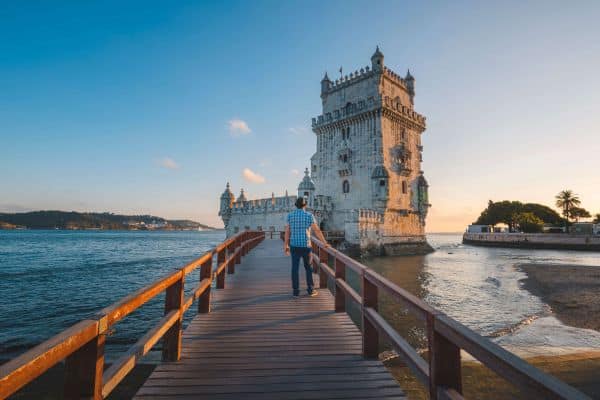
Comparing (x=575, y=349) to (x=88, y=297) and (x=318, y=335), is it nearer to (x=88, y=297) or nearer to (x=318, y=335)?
(x=318, y=335)

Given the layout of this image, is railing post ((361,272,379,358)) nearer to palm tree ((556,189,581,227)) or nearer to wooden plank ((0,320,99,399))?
wooden plank ((0,320,99,399))

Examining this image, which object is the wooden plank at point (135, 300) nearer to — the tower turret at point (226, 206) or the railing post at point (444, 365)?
the railing post at point (444, 365)

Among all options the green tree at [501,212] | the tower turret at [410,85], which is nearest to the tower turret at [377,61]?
the tower turret at [410,85]

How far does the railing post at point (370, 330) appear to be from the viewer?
3910mm

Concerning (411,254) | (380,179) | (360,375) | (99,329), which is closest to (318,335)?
(360,375)

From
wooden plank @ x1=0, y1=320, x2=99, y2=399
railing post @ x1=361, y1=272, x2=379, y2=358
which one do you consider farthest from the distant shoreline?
wooden plank @ x1=0, y1=320, x2=99, y2=399

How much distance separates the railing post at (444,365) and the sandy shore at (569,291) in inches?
424

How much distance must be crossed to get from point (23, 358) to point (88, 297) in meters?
15.9

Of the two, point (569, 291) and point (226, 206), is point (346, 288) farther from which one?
point (226, 206)

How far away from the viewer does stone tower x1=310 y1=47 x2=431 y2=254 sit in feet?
98.5

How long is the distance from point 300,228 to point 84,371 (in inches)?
196

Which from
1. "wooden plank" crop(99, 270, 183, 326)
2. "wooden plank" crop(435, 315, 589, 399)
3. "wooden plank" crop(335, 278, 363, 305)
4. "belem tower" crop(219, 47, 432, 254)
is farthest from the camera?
"belem tower" crop(219, 47, 432, 254)

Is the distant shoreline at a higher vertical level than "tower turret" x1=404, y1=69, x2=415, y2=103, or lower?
lower

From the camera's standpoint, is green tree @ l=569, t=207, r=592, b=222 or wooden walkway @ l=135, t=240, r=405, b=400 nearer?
wooden walkway @ l=135, t=240, r=405, b=400
